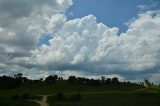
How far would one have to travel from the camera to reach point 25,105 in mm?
80500

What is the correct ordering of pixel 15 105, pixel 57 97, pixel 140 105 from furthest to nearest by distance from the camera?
pixel 57 97 → pixel 15 105 → pixel 140 105

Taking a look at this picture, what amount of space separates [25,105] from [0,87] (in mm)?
123549

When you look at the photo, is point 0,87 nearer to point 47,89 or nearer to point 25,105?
point 47,89

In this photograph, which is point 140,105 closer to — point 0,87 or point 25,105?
point 25,105

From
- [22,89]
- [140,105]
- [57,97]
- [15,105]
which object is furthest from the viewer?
[22,89]

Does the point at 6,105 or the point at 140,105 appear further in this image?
the point at 6,105

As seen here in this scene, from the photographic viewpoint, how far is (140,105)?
2874 inches

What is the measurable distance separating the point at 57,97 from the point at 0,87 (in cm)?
9167

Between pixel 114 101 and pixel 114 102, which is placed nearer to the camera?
pixel 114 102

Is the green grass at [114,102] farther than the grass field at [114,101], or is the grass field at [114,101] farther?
the grass field at [114,101]

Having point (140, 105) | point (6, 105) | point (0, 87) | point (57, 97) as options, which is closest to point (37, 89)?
point (0, 87)

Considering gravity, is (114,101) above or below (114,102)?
above

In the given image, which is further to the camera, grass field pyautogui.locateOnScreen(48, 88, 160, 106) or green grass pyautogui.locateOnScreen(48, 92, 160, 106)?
grass field pyautogui.locateOnScreen(48, 88, 160, 106)

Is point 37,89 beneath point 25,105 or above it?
above
